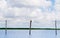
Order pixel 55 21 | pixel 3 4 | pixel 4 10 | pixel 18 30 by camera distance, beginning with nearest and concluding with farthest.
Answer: pixel 3 4
pixel 4 10
pixel 55 21
pixel 18 30

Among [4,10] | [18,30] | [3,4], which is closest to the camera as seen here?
[3,4]

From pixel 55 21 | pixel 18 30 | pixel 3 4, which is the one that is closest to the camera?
pixel 3 4

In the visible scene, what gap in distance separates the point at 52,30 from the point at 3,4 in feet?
10.8

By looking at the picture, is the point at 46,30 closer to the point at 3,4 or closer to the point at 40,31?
the point at 40,31

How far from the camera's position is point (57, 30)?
298 inches

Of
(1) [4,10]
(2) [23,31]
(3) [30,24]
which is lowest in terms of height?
(2) [23,31]

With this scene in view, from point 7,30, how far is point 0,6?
6.19 ft

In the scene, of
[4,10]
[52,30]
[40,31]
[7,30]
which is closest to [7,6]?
[4,10]

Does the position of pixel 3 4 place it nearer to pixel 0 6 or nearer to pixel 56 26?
pixel 0 6

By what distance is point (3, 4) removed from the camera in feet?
20.4

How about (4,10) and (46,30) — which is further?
(46,30)

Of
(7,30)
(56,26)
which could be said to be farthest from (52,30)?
(7,30)

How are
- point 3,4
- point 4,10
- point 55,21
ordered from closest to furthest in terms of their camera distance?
point 3,4 → point 4,10 → point 55,21

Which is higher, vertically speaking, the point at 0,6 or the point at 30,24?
the point at 0,6
